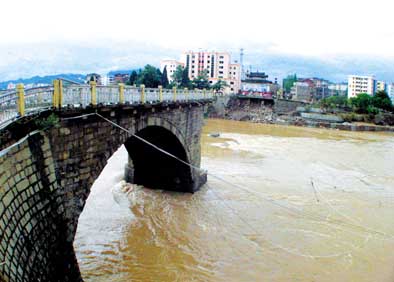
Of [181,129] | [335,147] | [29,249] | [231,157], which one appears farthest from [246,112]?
[29,249]

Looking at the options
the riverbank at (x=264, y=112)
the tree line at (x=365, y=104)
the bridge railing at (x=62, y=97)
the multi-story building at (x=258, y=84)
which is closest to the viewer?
the bridge railing at (x=62, y=97)

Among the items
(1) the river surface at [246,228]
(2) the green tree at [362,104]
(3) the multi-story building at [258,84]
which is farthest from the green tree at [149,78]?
(3) the multi-story building at [258,84]

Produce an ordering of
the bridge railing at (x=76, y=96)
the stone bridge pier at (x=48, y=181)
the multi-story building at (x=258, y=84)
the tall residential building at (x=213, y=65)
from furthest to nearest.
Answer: the tall residential building at (x=213, y=65), the multi-story building at (x=258, y=84), the bridge railing at (x=76, y=96), the stone bridge pier at (x=48, y=181)

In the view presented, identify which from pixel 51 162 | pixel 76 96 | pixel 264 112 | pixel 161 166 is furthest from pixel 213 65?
pixel 51 162

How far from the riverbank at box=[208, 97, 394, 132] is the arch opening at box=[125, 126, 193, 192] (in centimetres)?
4074

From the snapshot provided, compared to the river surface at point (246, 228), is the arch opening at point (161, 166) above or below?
above

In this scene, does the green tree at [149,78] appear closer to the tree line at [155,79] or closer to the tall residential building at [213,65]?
the tree line at [155,79]

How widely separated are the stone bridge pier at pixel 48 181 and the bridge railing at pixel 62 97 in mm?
175

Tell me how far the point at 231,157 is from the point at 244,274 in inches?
669

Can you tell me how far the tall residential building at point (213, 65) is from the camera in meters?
90.8

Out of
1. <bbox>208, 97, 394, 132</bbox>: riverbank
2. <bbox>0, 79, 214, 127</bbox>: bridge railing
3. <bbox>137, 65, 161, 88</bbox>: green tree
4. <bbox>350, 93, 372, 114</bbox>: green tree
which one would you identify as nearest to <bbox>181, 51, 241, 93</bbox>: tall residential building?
<bbox>208, 97, 394, 132</bbox>: riverbank

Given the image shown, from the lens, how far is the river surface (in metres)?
11.1

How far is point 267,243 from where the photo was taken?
12.8 metres

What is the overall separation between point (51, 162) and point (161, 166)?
10.5 m
